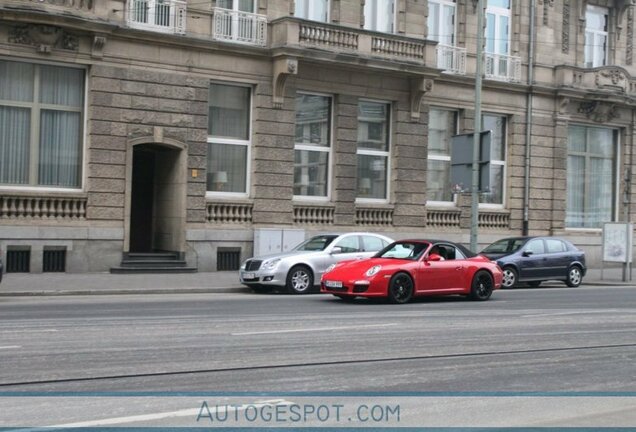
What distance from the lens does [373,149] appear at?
31.4 m

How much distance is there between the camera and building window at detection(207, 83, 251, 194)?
28266 millimetres

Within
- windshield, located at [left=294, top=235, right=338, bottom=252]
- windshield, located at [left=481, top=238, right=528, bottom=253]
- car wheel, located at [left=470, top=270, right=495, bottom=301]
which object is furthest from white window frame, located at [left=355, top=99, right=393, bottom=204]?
car wheel, located at [left=470, top=270, right=495, bottom=301]

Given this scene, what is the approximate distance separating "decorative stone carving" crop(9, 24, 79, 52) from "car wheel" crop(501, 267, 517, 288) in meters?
13.2

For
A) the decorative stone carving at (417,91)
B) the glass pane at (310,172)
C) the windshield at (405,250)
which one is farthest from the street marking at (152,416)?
the decorative stone carving at (417,91)

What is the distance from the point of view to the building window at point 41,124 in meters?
25.0

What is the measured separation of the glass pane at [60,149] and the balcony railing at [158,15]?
10.1ft

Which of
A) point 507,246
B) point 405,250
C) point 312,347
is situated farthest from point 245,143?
point 312,347

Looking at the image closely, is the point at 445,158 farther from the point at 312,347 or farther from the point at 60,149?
the point at 312,347

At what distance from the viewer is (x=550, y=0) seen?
3547cm

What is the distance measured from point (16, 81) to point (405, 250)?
1160 cm

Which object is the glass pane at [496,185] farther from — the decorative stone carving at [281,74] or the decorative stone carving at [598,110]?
the decorative stone carving at [281,74]

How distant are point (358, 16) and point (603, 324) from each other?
17207 millimetres

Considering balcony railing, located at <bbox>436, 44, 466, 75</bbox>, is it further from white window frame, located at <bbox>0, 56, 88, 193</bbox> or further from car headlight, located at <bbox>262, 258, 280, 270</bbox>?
car headlight, located at <bbox>262, 258, 280, 270</bbox>

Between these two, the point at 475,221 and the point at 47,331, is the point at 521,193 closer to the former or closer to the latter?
the point at 475,221
